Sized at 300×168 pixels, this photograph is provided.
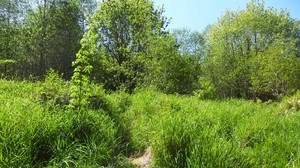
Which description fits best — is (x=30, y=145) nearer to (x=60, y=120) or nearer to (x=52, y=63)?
(x=60, y=120)

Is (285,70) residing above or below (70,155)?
above

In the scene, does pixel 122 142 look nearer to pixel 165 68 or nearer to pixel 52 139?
pixel 52 139

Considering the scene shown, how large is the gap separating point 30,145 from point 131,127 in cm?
292

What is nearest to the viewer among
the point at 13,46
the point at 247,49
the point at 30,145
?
the point at 30,145

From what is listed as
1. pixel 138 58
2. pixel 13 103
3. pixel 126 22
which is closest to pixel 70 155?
pixel 13 103

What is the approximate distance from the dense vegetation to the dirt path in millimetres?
188

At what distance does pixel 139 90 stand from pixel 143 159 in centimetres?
779

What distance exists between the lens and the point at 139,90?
12875 millimetres

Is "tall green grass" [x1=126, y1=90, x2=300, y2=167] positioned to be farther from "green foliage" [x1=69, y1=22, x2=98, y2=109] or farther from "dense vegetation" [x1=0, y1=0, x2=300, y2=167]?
"green foliage" [x1=69, y1=22, x2=98, y2=109]

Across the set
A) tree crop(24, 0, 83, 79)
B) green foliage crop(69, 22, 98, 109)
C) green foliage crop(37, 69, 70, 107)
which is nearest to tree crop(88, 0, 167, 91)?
green foliage crop(37, 69, 70, 107)

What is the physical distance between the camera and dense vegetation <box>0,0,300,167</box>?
4.18m

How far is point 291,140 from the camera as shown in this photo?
465 centimetres

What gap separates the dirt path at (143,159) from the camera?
15.8 ft

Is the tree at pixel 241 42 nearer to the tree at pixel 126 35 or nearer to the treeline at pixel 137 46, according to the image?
the treeline at pixel 137 46
